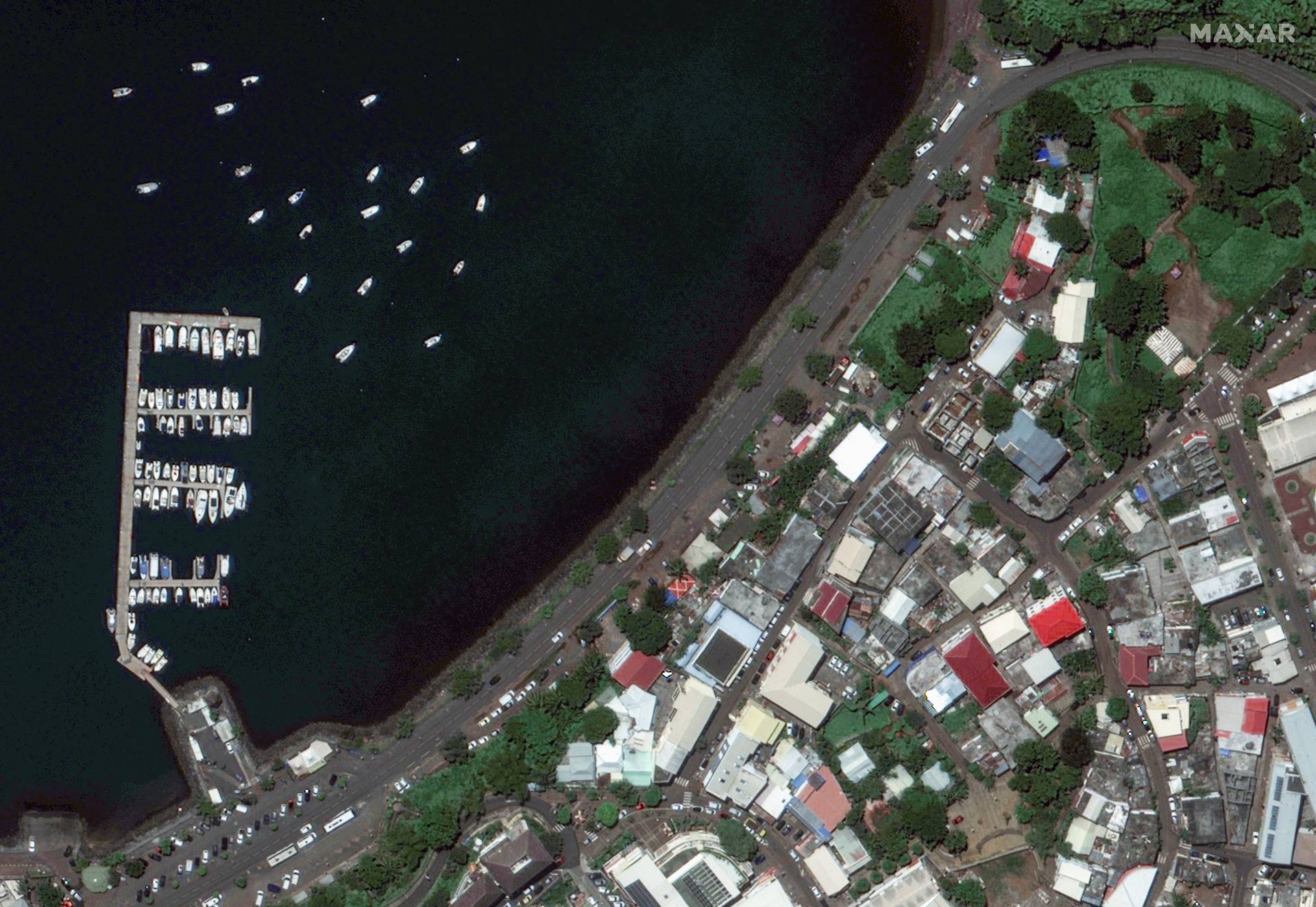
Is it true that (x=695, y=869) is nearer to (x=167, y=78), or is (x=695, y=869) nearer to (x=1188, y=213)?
(x=1188, y=213)

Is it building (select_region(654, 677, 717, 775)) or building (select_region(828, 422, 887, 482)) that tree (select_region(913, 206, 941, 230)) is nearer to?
building (select_region(828, 422, 887, 482))

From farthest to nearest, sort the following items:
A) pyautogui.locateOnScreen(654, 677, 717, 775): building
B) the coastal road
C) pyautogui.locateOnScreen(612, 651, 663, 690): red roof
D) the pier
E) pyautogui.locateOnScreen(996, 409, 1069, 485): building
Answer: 1. the coastal road
2. the pier
3. pyautogui.locateOnScreen(612, 651, 663, 690): red roof
4. pyautogui.locateOnScreen(654, 677, 717, 775): building
5. pyautogui.locateOnScreen(996, 409, 1069, 485): building

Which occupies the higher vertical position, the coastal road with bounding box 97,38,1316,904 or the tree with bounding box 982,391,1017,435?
the coastal road with bounding box 97,38,1316,904

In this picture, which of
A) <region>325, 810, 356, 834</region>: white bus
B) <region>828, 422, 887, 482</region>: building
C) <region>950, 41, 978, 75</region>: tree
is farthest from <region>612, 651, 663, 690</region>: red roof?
<region>950, 41, 978, 75</region>: tree

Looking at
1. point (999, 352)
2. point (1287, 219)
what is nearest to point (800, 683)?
point (999, 352)


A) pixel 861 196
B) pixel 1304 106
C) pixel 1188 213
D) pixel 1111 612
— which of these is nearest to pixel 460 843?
pixel 1111 612

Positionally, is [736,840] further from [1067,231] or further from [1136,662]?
[1067,231]

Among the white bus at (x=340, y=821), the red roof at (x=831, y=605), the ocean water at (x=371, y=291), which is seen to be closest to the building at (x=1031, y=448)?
the red roof at (x=831, y=605)
